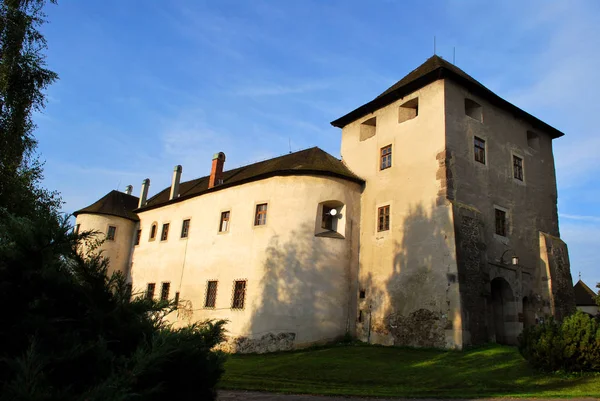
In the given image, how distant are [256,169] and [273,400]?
59.3ft

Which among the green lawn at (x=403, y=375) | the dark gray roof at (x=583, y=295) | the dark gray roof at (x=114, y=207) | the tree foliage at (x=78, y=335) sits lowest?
the green lawn at (x=403, y=375)

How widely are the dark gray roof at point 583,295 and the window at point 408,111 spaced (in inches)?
1153

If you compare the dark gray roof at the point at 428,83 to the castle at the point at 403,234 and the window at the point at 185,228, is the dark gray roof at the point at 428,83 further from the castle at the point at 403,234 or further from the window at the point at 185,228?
the window at the point at 185,228

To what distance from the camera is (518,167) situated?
22.3 metres

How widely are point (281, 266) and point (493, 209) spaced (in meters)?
9.51

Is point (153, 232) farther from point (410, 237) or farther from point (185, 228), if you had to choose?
point (410, 237)

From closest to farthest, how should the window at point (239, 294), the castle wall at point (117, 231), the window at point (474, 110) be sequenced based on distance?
the window at point (474, 110), the window at point (239, 294), the castle wall at point (117, 231)

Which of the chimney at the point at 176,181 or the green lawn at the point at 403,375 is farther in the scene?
the chimney at the point at 176,181

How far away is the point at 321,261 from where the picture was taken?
2070 cm

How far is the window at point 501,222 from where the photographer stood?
20.4m

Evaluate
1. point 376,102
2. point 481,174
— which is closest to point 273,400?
point 481,174

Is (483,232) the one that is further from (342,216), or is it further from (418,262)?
(342,216)

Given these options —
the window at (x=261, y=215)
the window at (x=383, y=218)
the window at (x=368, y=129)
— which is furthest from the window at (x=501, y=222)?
the window at (x=261, y=215)

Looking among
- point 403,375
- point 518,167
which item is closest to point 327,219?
point 518,167
